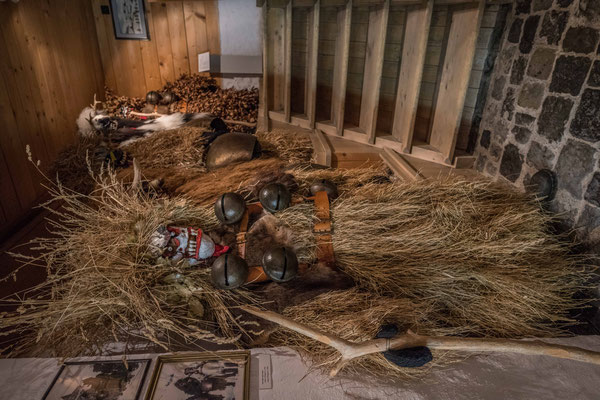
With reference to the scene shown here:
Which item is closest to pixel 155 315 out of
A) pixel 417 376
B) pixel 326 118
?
pixel 417 376

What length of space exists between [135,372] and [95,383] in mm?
146

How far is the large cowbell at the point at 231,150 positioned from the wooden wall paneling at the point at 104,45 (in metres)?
2.89

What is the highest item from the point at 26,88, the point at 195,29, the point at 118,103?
the point at 195,29

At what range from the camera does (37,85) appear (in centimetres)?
356

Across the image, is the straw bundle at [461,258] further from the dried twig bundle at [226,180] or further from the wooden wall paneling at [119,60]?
the wooden wall paneling at [119,60]

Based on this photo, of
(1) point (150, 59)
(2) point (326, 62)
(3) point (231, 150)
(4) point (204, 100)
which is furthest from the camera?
(1) point (150, 59)

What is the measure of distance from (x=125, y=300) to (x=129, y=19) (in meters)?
4.53

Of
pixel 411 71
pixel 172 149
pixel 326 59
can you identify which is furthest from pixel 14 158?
pixel 411 71

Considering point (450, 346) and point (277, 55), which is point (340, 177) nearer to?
point (450, 346)

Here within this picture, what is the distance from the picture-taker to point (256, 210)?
87.7 inches

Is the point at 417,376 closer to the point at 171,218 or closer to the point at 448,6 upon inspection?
the point at 171,218

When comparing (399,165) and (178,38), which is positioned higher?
(178,38)

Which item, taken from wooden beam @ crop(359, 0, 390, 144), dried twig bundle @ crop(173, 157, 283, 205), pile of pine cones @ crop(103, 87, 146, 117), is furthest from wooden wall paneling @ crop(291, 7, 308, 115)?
pile of pine cones @ crop(103, 87, 146, 117)

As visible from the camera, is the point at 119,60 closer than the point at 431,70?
No
